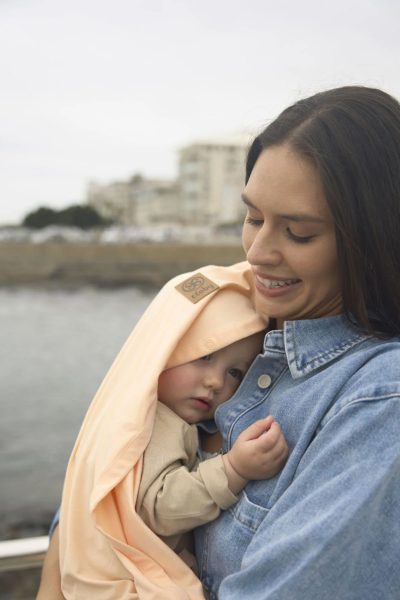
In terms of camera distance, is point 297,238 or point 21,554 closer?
point 297,238

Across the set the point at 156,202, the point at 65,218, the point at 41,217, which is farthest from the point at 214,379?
the point at 156,202

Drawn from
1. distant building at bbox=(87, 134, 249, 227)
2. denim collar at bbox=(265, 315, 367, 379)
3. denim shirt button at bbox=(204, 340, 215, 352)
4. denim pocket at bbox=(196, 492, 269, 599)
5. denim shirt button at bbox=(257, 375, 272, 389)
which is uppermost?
denim collar at bbox=(265, 315, 367, 379)

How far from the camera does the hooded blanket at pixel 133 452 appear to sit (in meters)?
1.11

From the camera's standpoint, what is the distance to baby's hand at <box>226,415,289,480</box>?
3.33 feet

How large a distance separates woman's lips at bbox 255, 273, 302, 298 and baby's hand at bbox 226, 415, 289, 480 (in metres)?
0.26

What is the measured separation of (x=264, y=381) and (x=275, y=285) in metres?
0.21

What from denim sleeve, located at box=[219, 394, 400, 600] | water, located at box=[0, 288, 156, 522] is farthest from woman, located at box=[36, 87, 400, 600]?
water, located at box=[0, 288, 156, 522]

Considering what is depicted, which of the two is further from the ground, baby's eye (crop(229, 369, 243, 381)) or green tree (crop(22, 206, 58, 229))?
baby's eye (crop(229, 369, 243, 381))

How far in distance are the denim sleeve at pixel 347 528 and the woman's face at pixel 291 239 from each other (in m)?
0.33

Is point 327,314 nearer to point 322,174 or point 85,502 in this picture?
point 322,174

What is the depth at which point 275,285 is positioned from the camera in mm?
1180

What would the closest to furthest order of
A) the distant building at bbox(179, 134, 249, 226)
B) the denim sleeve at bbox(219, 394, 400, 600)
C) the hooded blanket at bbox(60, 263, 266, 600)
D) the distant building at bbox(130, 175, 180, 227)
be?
the denim sleeve at bbox(219, 394, 400, 600)
the hooded blanket at bbox(60, 263, 266, 600)
the distant building at bbox(179, 134, 249, 226)
the distant building at bbox(130, 175, 180, 227)

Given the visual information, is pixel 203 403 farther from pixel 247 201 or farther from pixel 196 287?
pixel 247 201

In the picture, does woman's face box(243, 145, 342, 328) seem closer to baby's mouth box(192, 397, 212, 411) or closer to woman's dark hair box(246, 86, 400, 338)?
woman's dark hair box(246, 86, 400, 338)
